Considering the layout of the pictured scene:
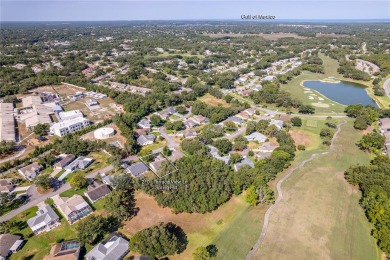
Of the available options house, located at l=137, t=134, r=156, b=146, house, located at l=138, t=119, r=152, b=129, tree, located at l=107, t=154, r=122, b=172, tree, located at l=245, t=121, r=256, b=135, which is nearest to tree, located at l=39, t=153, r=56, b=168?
tree, located at l=107, t=154, r=122, b=172

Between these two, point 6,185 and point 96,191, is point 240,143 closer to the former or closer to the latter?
point 96,191

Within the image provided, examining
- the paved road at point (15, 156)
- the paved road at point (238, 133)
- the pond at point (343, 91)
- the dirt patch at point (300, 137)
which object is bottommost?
the pond at point (343, 91)

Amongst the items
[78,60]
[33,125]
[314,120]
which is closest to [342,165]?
[314,120]

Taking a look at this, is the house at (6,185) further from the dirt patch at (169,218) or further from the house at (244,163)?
the house at (244,163)

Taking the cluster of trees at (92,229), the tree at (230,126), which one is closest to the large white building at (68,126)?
the cluster of trees at (92,229)

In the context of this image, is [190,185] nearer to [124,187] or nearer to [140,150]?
[124,187]

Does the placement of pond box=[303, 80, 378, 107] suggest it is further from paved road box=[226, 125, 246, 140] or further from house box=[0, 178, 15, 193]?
house box=[0, 178, 15, 193]

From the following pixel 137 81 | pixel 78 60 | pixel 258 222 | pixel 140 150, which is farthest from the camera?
pixel 78 60

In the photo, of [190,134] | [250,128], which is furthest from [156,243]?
[250,128]
